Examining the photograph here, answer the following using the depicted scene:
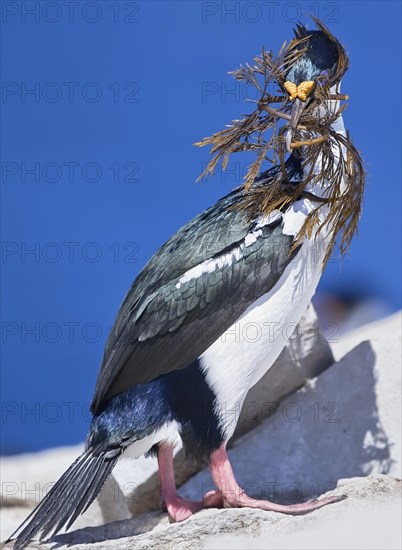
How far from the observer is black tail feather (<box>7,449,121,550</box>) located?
4.30m

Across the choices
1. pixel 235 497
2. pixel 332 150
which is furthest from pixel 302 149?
pixel 235 497

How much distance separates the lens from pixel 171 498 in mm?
4609

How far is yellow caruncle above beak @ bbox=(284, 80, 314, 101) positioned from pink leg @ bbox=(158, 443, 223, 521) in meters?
1.52

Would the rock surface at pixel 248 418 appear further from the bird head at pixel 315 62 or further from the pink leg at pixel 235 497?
the bird head at pixel 315 62

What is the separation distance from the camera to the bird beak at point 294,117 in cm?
444

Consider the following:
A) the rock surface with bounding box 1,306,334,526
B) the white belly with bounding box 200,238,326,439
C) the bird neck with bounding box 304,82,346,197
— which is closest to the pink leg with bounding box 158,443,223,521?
the white belly with bounding box 200,238,326,439

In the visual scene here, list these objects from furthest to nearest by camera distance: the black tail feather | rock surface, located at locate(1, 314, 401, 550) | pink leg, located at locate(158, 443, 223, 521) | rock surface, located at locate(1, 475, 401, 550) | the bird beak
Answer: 1. rock surface, located at locate(1, 314, 401, 550)
2. pink leg, located at locate(158, 443, 223, 521)
3. the bird beak
4. the black tail feather
5. rock surface, located at locate(1, 475, 401, 550)

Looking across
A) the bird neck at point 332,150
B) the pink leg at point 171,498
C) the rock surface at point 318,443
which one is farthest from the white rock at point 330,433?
the bird neck at point 332,150

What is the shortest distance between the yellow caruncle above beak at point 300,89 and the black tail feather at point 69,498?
1605mm

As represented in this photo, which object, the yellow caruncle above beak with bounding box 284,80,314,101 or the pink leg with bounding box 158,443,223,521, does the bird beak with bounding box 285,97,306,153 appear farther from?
the pink leg with bounding box 158,443,223,521

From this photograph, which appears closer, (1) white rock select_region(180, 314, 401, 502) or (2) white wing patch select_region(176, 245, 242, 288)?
(2) white wing patch select_region(176, 245, 242, 288)

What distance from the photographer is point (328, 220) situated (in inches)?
180

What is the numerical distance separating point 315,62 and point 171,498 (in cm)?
189

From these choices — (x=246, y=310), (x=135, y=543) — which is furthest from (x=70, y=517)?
(x=246, y=310)
